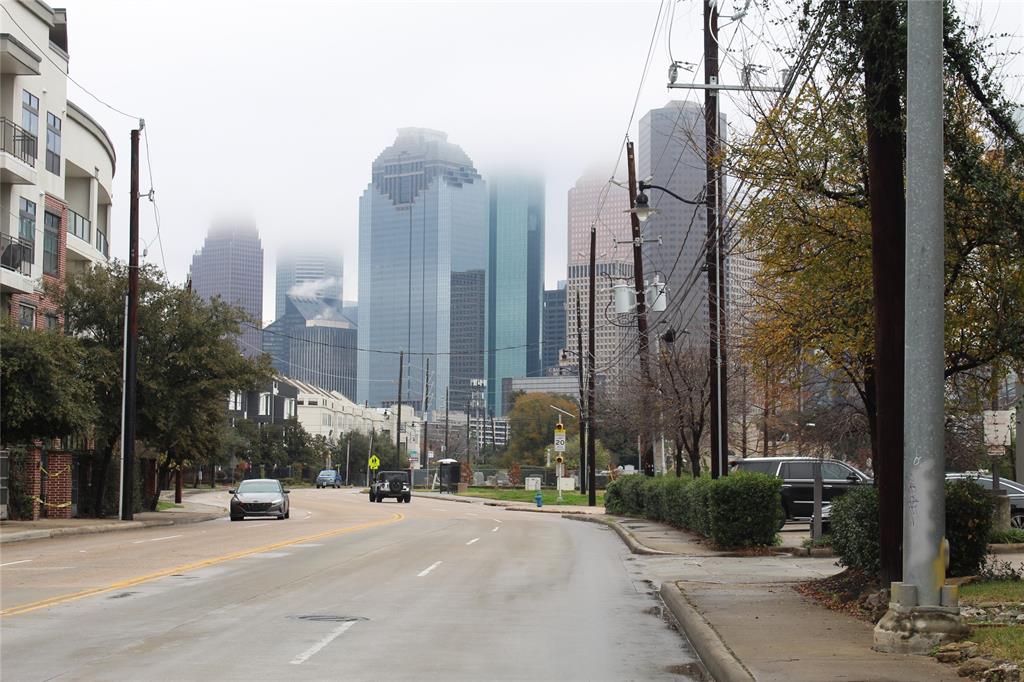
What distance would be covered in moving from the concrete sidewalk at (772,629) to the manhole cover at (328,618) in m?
3.78

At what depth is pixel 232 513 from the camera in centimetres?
4103

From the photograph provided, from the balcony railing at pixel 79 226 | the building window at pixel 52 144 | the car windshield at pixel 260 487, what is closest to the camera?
the car windshield at pixel 260 487

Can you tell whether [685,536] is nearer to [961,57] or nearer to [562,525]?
[562,525]

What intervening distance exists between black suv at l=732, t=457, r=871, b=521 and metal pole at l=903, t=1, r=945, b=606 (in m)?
21.5

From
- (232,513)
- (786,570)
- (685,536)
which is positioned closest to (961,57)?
(786,570)

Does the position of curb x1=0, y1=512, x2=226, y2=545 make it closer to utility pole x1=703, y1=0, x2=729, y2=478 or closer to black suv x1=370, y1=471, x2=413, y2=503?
utility pole x1=703, y1=0, x2=729, y2=478

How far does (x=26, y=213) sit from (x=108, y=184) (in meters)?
15.4

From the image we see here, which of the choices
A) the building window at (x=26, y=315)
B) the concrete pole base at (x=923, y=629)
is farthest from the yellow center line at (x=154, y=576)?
the building window at (x=26, y=315)

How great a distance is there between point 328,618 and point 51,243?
3460cm

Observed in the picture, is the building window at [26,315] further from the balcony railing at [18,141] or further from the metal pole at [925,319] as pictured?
the metal pole at [925,319]

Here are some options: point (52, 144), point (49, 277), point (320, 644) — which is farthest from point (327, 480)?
point (320, 644)

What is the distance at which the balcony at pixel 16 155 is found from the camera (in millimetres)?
37375

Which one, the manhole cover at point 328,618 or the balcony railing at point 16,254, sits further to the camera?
the balcony railing at point 16,254

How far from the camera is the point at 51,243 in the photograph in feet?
143
